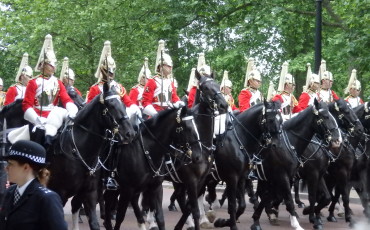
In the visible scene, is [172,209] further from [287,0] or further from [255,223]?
[287,0]

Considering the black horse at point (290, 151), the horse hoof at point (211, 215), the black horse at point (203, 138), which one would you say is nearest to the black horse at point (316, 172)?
the black horse at point (290, 151)

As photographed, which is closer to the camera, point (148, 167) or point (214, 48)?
point (148, 167)

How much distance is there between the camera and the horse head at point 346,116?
15.7 meters

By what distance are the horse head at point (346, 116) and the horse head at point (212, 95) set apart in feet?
Answer: 12.4

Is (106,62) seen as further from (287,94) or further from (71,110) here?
(287,94)

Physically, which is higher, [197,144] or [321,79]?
[321,79]

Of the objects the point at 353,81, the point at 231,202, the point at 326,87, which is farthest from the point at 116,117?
the point at 353,81

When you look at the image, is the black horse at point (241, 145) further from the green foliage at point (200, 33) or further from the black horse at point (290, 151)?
the green foliage at point (200, 33)

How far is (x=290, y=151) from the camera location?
14.3 metres

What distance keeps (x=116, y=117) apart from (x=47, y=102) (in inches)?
52.9

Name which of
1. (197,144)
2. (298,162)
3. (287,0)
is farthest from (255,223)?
(287,0)

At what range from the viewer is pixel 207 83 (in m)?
12.7

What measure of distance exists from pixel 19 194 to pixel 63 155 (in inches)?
229

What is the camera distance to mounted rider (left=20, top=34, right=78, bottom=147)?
11.1m
